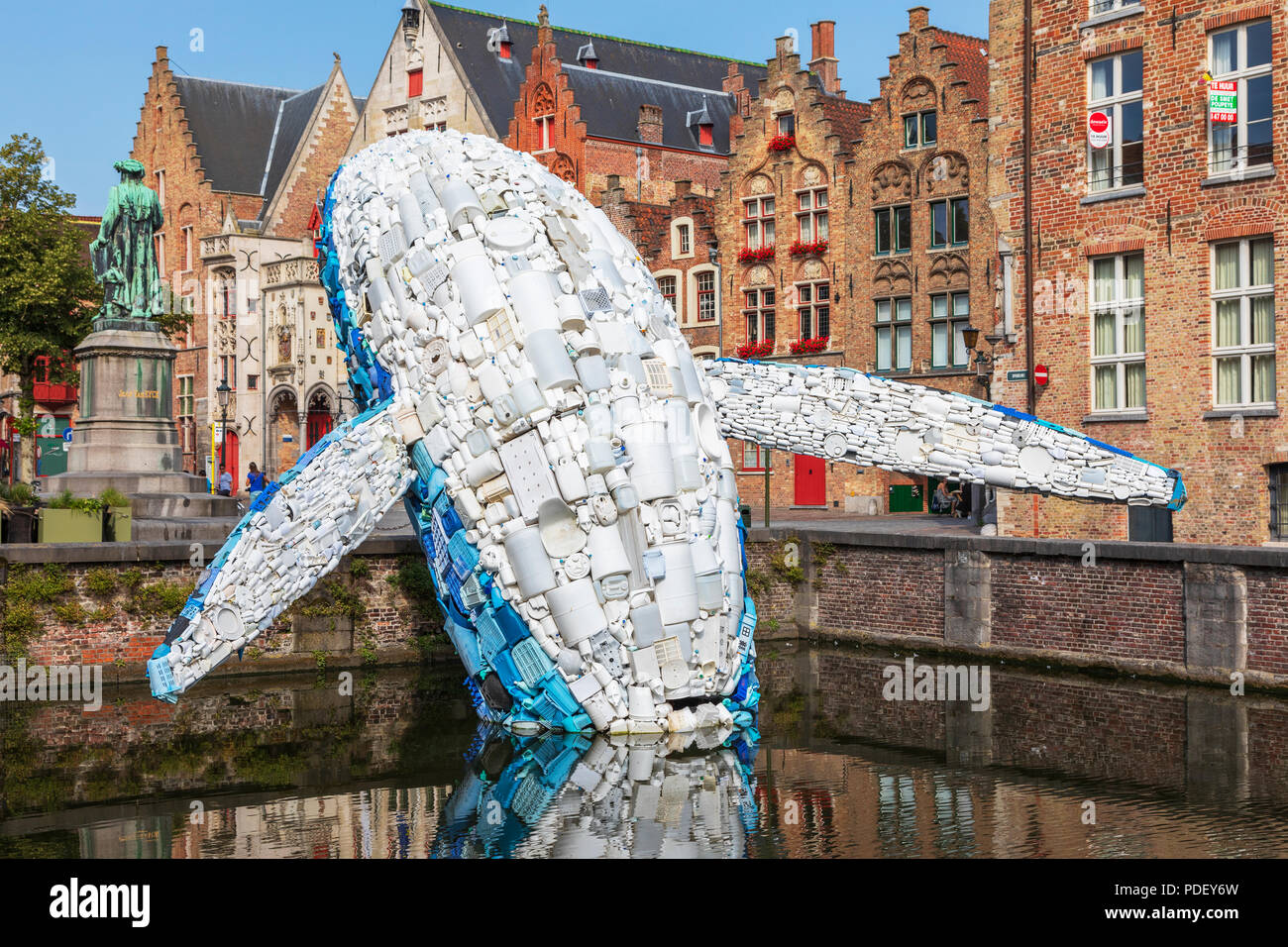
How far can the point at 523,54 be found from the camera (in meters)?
51.4

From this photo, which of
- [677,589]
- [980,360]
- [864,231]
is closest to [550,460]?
[677,589]

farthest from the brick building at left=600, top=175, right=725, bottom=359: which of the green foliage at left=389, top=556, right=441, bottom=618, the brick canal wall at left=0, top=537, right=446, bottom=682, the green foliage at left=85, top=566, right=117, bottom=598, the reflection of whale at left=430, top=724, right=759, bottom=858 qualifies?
the reflection of whale at left=430, top=724, right=759, bottom=858

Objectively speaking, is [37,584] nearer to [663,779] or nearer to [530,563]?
[530,563]

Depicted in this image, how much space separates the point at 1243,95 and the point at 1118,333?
13.6 feet

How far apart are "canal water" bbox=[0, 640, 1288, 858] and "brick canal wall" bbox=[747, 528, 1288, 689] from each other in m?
0.71

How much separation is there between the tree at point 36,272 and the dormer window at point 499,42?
1674 cm

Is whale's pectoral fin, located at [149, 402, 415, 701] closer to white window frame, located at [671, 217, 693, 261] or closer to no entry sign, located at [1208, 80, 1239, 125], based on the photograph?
no entry sign, located at [1208, 80, 1239, 125]

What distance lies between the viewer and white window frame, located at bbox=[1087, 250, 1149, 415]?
950 inches

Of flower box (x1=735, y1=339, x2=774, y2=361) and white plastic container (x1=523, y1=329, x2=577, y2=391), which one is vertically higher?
flower box (x1=735, y1=339, x2=774, y2=361)

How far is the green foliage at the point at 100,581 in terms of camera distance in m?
16.0

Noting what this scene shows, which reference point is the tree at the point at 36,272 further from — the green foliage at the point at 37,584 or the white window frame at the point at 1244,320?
the white window frame at the point at 1244,320

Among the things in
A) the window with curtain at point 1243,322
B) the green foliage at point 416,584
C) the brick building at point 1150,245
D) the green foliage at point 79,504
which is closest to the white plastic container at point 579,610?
the green foliage at point 416,584
